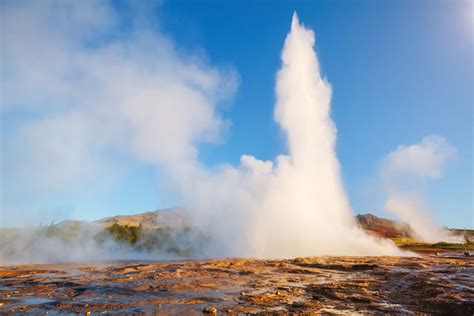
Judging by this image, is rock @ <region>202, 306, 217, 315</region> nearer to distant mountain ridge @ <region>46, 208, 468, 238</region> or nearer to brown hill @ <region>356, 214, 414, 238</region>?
distant mountain ridge @ <region>46, 208, 468, 238</region>

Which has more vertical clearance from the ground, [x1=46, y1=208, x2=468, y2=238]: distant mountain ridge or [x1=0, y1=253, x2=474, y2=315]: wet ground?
[x1=46, y1=208, x2=468, y2=238]: distant mountain ridge

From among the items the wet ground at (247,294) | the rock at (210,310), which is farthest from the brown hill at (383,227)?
the rock at (210,310)

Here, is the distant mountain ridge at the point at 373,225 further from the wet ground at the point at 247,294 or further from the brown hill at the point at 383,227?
the wet ground at the point at 247,294

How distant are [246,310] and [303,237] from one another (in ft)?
66.3

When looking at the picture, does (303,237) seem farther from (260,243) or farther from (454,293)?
(454,293)

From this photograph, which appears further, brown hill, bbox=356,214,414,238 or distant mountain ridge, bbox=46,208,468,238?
brown hill, bbox=356,214,414,238

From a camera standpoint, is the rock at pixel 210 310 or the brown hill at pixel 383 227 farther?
the brown hill at pixel 383 227

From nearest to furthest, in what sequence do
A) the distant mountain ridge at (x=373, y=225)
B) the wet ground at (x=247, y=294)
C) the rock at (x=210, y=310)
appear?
the rock at (x=210, y=310)
the wet ground at (x=247, y=294)
the distant mountain ridge at (x=373, y=225)

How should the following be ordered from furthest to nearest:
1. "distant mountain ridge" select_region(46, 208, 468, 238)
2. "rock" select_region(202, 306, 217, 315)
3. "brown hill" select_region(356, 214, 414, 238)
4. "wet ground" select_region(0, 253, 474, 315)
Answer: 1. "brown hill" select_region(356, 214, 414, 238)
2. "distant mountain ridge" select_region(46, 208, 468, 238)
3. "wet ground" select_region(0, 253, 474, 315)
4. "rock" select_region(202, 306, 217, 315)

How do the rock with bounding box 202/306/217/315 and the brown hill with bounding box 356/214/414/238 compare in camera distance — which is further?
the brown hill with bounding box 356/214/414/238

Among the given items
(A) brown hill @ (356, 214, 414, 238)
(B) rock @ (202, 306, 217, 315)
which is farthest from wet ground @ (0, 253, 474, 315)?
(A) brown hill @ (356, 214, 414, 238)

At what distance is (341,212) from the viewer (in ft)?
98.9

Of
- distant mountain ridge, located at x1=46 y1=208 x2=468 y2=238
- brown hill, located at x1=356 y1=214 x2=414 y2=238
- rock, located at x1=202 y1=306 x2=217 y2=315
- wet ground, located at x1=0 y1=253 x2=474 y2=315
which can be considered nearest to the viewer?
rock, located at x1=202 y1=306 x2=217 y2=315

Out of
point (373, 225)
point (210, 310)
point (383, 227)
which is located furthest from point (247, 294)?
point (373, 225)
